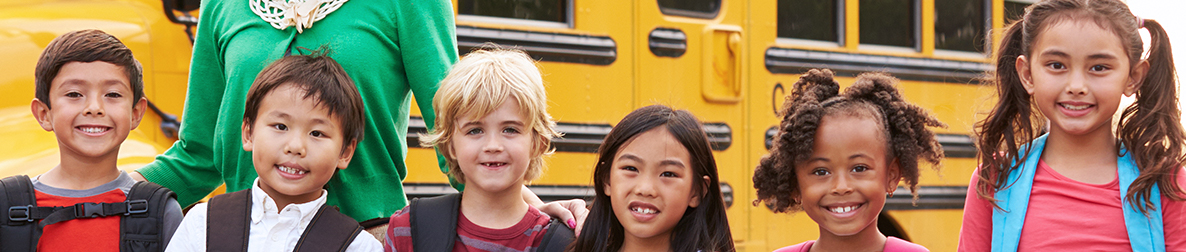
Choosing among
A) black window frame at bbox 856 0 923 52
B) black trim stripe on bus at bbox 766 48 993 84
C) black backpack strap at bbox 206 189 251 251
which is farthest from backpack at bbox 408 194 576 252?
black window frame at bbox 856 0 923 52

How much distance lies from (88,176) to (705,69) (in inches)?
57.5

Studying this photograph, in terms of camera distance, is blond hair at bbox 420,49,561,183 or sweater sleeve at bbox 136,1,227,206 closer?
blond hair at bbox 420,49,561,183

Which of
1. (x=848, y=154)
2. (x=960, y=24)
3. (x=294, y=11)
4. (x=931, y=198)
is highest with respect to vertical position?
(x=294, y=11)

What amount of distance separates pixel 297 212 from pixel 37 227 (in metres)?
0.33

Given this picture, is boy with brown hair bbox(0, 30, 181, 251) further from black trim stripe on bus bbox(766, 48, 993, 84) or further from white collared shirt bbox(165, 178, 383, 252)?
black trim stripe on bus bbox(766, 48, 993, 84)

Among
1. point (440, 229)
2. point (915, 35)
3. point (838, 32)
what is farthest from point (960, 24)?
point (440, 229)

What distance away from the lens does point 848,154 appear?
50.4 inches

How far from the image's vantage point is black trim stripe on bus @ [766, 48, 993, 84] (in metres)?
2.49

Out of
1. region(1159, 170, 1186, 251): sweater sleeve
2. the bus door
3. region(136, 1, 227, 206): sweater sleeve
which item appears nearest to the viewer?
region(1159, 170, 1186, 251): sweater sleeve

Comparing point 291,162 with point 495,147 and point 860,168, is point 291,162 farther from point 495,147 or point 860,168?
point 860,168

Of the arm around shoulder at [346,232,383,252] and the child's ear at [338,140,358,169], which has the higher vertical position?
the child's ear at [338,140,358,169]

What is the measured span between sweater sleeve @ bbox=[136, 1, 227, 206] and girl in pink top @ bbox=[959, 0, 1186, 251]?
3.81 feet

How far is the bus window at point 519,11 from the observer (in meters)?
2.05

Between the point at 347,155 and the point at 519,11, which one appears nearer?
the point at 347,155
